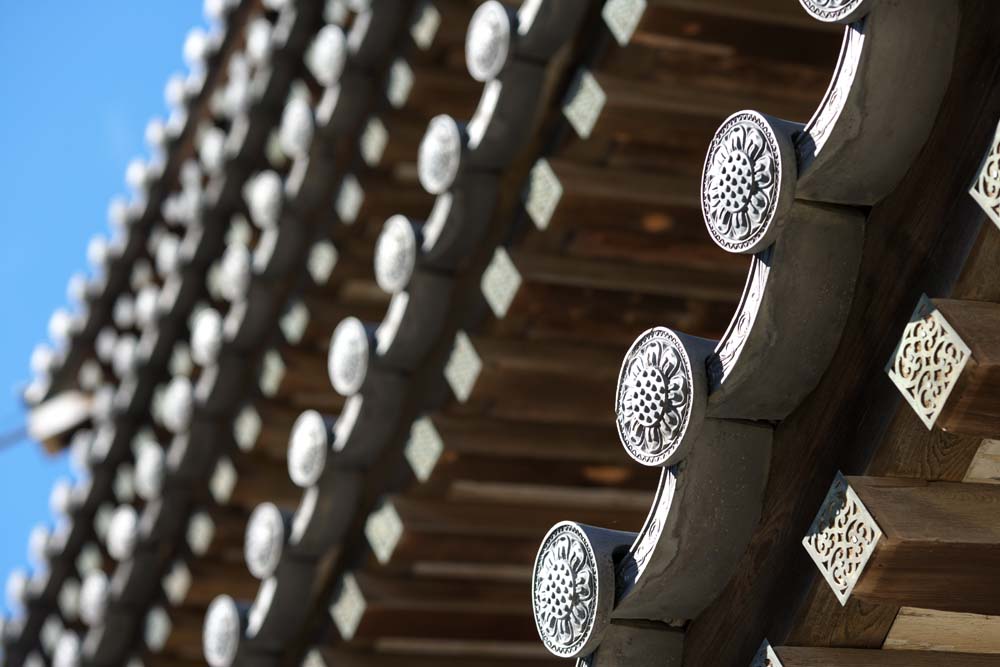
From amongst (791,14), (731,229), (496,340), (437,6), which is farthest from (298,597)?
(731,229)

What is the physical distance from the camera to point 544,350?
3.47 metres

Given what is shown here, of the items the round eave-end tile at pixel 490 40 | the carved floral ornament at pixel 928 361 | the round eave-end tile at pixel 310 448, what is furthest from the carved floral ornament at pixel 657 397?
the round eave-end tile at pixel 310 448

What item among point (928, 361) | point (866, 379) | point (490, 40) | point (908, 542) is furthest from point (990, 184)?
point (490, 40)

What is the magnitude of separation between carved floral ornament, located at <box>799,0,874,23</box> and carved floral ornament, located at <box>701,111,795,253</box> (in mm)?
158

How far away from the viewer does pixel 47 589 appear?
5645 mm

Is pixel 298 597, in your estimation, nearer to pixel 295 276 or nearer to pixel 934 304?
pixel 295 276

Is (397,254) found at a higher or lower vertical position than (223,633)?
higher

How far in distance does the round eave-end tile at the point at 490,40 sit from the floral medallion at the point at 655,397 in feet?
4.11

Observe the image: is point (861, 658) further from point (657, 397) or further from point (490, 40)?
point (490, 40)

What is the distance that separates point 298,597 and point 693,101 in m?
1.67

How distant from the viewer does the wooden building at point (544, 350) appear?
1.98 m

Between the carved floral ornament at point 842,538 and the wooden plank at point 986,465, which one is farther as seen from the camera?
the wooden plank at point 986,465

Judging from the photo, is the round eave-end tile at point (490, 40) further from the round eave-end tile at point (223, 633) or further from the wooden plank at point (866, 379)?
the round eave-end tile at point (223, 633)

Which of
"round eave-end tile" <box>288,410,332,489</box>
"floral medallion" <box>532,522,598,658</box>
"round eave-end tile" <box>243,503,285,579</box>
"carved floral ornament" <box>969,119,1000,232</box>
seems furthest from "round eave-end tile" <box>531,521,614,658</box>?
"round eave-end tile" <box>243,503,285,579</box>
